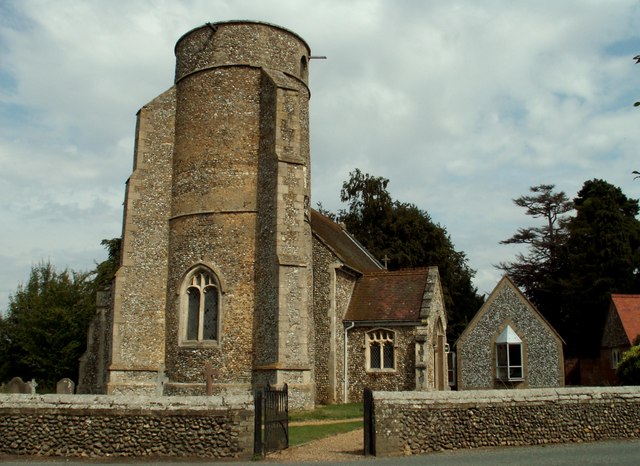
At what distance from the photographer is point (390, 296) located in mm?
25422

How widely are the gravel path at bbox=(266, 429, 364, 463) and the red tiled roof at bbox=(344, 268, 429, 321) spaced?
10258 millimetres

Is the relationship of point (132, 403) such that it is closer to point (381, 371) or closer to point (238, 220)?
point (238, 220)

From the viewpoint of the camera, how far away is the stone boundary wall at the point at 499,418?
470 inches

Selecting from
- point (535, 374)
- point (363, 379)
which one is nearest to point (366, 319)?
point (363, 379)

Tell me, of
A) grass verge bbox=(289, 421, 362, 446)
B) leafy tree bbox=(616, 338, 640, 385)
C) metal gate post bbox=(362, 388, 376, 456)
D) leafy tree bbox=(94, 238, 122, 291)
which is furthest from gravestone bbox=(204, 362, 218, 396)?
leafy tree bbox=(94, 238, 122, 291)

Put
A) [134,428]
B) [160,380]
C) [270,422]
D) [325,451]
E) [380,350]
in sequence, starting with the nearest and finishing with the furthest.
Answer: [134,428], [270,422], [325,451], [160,380], [380,350]

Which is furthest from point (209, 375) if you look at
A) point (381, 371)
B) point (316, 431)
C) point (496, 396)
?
point (496, 396)

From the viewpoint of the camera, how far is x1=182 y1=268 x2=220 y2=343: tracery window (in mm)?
21031

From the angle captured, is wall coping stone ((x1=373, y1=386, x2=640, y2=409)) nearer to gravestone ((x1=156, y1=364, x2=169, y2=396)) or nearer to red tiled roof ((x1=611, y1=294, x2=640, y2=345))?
gravestone ((x1=156, y1=364, x2=169, y2=396))

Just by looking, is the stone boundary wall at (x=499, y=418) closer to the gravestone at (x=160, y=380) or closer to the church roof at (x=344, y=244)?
the gravestone at (x=160, y=380)

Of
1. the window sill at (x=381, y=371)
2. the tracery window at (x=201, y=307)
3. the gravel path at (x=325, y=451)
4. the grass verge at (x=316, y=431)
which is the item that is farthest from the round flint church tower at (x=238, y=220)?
the gravel path at (x=325, y=451)

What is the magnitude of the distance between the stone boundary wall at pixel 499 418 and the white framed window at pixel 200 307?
1000cm

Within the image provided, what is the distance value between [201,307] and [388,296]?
767 centimetres

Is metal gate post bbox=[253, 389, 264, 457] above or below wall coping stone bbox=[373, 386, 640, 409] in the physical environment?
below
